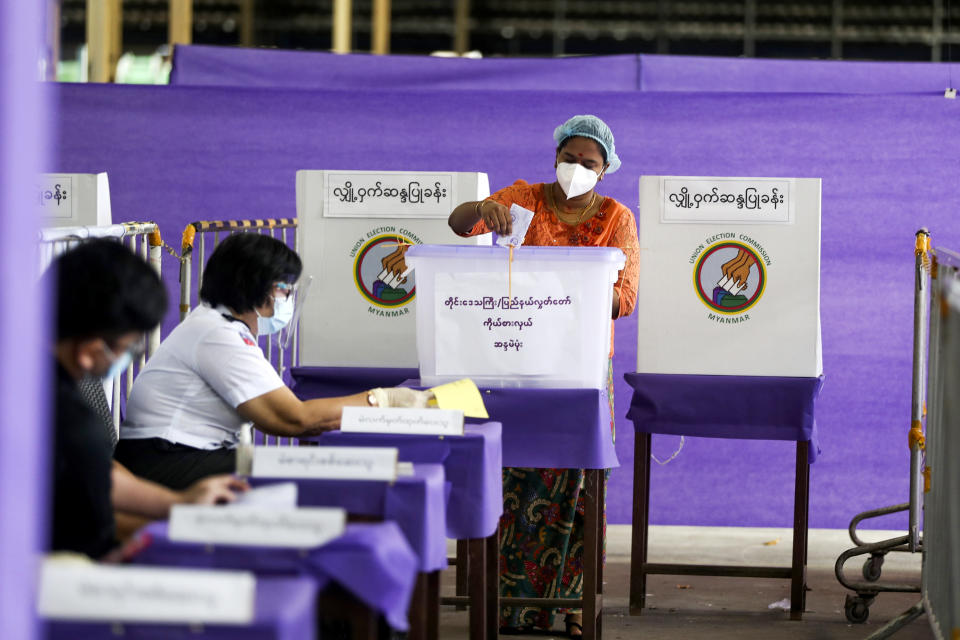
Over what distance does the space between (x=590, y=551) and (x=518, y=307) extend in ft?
2.35

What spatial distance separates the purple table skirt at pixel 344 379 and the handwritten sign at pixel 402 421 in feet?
2.78

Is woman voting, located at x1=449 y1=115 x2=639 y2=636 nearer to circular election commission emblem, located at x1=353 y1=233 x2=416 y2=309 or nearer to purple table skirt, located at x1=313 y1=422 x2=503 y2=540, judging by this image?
circular election commission emblem, located at x1=353 y1=233 x2=416 y2=309

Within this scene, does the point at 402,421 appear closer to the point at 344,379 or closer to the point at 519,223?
the point at 519,223

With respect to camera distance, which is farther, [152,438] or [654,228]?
[654,228]

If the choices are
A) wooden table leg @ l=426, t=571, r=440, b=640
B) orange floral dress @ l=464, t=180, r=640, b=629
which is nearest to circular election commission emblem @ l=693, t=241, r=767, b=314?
orange floral dress @ l=464, t=180, r=640, b=629

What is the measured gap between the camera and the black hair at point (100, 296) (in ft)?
6.03

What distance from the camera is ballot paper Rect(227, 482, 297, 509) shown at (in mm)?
1943

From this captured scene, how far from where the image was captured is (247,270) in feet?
9.64

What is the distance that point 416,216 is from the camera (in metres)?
3.51

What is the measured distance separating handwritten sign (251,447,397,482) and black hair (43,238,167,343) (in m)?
0.39

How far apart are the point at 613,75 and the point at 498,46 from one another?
789 centimetres

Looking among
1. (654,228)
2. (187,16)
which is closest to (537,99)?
(654,228)

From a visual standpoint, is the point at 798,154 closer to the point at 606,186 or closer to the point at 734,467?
the point at 606,186

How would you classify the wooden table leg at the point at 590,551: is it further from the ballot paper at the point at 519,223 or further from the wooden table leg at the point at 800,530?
the wooden table leg at the point at 800,530
